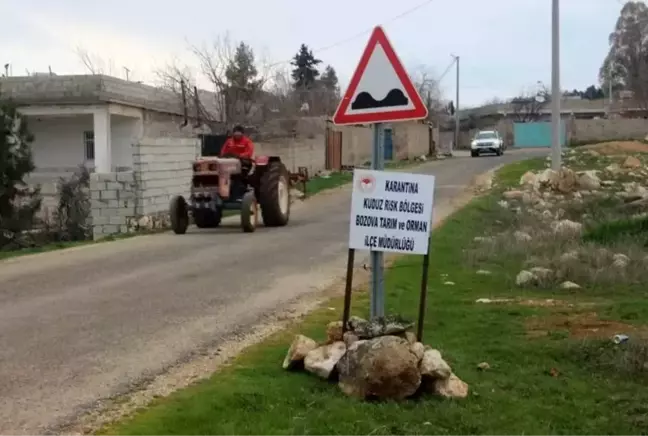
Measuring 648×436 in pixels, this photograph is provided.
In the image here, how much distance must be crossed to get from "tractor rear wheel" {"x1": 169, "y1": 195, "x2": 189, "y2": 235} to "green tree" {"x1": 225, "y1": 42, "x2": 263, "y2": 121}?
22477 millimetres

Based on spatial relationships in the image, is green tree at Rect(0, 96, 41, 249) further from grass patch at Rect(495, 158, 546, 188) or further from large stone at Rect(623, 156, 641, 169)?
large stone at Rect(623, 156, 641, 169)

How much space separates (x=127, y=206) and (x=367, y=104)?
14131 mm

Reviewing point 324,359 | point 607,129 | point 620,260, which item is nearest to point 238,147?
point 620,260

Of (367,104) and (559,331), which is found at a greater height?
(367,104)

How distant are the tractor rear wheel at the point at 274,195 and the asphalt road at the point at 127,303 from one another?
0.49 meters

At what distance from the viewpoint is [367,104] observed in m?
6.98

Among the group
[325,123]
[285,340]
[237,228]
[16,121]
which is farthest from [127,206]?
[325,123]

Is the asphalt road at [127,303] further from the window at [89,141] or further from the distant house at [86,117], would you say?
the window at [89,141]

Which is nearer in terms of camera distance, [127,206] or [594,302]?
[594,302]

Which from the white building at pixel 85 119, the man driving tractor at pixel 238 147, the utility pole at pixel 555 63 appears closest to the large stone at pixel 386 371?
the man driving tractor at pixel 238 147

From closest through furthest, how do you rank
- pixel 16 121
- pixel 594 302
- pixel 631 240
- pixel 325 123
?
pixel 594 302 < pixel 631 240 < pixel 16 121 < pixel 325 123

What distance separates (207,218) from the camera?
19391 millimetres

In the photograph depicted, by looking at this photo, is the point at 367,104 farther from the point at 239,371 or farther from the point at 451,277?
the point at 451,277

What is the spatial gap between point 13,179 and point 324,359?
1657 cm
